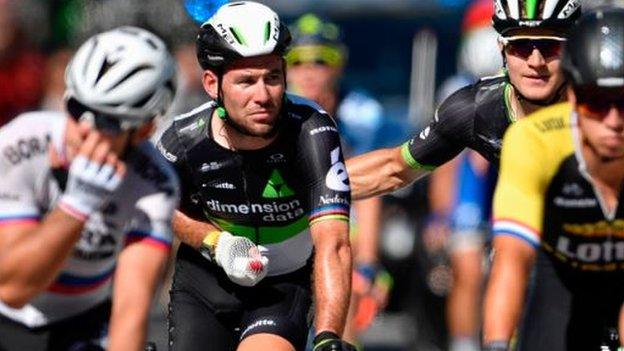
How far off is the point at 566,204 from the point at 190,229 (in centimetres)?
256

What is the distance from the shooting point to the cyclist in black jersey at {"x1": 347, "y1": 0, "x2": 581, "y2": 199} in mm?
10516

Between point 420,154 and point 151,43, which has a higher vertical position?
point 151,43

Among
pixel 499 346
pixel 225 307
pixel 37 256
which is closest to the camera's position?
pixel 499 346

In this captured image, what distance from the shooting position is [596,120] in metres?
8.65

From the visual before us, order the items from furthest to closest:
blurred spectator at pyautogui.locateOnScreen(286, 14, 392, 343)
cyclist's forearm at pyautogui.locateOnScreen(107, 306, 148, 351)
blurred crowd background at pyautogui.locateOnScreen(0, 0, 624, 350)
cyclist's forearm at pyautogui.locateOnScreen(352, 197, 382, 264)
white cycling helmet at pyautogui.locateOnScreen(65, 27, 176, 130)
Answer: blurred crowd background at pyautogui.locateOnScreen(0, 0, 624, 350)
cyclist's forearm at pyautogui.locateOnScreen(352, 197, 382, 264)
blurred spectator at pyautogui.locateOnScreen(286, 14, 392, 343)
white cycling helmet at pyautogui.locateOnScreen(65, 27, 176, 130)
cyclist's forearm at pyautogui.locateOnScreen(107, 306, 148, 351)

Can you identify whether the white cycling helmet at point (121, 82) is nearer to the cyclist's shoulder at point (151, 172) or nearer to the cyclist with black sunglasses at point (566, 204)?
the cyclist's shoulder at point (151, 172)

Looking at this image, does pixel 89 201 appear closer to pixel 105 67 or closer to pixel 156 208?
pixel 156 208

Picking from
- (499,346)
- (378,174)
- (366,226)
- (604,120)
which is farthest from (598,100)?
(366,226)

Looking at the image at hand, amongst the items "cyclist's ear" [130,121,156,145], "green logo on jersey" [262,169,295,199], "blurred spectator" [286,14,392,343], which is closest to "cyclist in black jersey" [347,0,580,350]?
"green logo on jersey" [262,169,295,199]

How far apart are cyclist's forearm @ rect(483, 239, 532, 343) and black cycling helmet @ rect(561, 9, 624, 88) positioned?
0.74 m

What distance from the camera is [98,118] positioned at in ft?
30.0

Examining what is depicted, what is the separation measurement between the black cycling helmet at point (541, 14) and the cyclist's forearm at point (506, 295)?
84.8 inches

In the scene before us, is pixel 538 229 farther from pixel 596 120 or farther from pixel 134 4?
pixel 134 4

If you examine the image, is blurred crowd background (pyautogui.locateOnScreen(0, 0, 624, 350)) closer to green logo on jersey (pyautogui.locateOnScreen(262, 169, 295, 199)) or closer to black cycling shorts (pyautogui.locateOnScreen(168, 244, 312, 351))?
black cycling shorts (pyautogui.locateOnScreen(168, 244, 312, 351))
